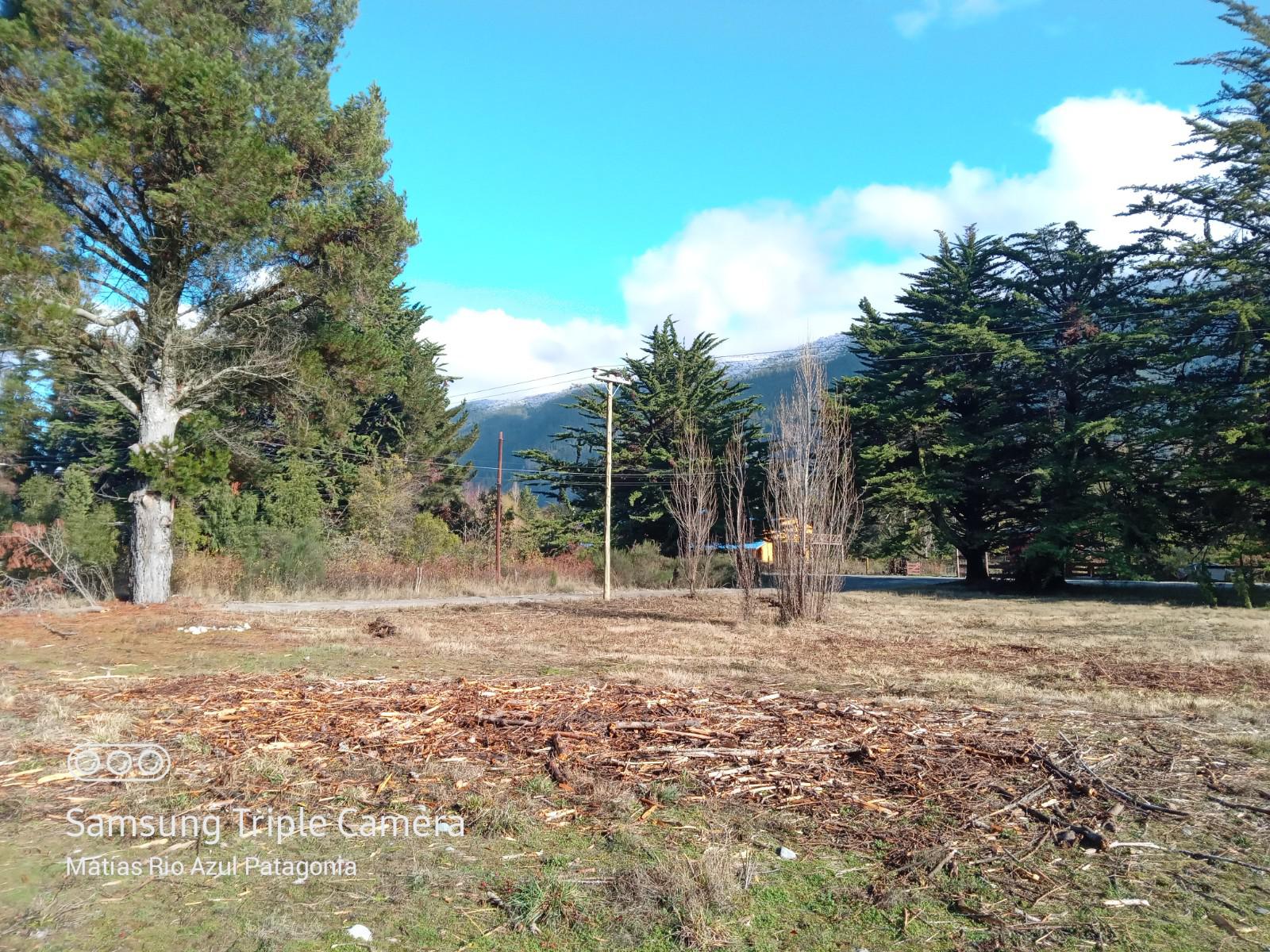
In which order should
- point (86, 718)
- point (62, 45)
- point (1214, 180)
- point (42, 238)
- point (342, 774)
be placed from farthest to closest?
point (1214, 180)
point (62, 45)
point (42, 238)
point (86, 718)
point (342, 774)

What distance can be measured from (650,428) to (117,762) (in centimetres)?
3214

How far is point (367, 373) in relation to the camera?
1948 centimetres

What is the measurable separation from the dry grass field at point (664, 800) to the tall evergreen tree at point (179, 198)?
9155 millimetres

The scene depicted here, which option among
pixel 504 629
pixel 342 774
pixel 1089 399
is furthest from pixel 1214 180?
pixel 342 774

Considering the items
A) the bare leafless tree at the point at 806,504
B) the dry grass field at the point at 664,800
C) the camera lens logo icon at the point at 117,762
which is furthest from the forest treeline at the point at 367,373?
the camera lens logo icon at the point at 117,762

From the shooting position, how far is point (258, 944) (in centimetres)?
295

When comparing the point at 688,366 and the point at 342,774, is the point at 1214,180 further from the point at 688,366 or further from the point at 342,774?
the point at 342,774

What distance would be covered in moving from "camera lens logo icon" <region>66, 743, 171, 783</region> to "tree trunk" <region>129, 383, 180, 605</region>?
14.1 metres

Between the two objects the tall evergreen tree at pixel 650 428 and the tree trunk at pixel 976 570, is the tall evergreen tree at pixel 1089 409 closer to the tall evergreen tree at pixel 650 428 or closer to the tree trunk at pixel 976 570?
the tree trunk at pixel 976 570

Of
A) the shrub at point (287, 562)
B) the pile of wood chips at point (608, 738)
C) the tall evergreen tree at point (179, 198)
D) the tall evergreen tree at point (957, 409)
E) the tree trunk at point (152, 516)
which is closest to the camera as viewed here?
the pile of wood chips at point (608, 738)

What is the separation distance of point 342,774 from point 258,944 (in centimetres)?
210

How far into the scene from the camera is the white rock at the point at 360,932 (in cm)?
300

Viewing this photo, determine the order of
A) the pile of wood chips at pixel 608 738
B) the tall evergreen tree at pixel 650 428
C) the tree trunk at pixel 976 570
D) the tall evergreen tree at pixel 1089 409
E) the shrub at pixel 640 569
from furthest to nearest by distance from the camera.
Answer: the tall evergreen tree at pixel 650 428
the tree trunk at pixel 976 570
the shrub at pixel 640 569
the tall evergreen tree at pixel 1089 409
the pile of wood chips at pixel 608 738

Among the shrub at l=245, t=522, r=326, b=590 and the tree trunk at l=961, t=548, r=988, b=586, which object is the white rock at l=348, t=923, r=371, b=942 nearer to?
the shrub at l=245, t=522, r=326, b=590
